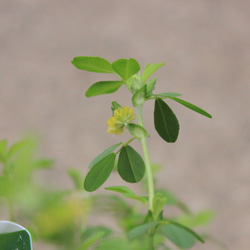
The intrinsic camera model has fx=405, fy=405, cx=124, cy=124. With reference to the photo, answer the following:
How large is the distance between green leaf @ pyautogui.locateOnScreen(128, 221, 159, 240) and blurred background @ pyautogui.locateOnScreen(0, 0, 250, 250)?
44.0 inches

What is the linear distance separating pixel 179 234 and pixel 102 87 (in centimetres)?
7

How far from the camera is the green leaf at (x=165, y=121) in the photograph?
0.53ft

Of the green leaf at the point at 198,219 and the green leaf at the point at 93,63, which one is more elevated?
the green leaf at the point at 93,63

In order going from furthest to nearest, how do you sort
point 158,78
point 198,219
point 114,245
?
point 158,78
point 198,219
point 114,245

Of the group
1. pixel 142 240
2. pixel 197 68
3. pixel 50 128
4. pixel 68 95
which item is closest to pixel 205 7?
pixel 197 68

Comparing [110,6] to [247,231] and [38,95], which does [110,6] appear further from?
[247,231]

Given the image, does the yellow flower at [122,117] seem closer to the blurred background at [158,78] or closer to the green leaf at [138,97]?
the green leaf at [138,97]

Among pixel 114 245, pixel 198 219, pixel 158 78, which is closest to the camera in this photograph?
pixel 114 245

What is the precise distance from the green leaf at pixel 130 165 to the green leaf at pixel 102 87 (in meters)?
0.03

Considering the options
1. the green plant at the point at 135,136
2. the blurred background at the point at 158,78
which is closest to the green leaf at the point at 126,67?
the green plant at the point at 135,136

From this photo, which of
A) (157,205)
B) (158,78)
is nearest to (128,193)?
(157,205)

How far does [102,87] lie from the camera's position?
17cm

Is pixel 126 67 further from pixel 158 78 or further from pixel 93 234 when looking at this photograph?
pixel 158 78

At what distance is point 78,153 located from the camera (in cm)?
130
